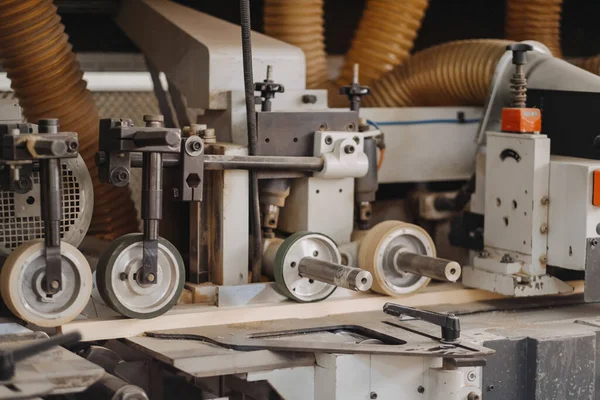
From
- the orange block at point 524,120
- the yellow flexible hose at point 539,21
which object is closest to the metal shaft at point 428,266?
the orange block at point 524,120

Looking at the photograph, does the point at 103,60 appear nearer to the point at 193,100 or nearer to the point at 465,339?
the point at 193,100

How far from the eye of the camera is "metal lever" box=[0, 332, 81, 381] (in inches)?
67.9

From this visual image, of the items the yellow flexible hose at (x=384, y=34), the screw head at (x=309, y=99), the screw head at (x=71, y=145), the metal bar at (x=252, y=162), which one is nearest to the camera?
the screw head at (x=71, y=145)

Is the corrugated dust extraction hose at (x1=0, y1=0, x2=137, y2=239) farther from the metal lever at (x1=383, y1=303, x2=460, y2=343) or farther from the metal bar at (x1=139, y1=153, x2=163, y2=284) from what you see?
the metal lever at (x1=383, y1=303, x2=460, y2=343)

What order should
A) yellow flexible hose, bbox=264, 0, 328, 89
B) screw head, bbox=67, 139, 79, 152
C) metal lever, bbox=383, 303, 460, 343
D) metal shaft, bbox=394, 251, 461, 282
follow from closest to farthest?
screw head, bbox=67, 139, 79, 152
metal lever, bbox=383, 303, 460, 343
metal shaft, bbox=394, 251, 461, 282
yellow flexible hose, bbox=264, 0, 328, 89

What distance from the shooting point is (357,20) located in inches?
146

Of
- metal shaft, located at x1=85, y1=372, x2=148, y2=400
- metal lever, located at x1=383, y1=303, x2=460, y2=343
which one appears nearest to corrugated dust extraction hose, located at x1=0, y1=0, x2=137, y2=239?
metal shaft, located at x1=85, y1=372, x2=148, y2=400

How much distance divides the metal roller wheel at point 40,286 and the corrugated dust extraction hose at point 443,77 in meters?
1.21

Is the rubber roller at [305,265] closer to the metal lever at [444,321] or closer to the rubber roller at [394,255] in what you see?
the rubber roller at [394,255]

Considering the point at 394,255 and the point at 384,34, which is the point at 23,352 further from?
the point at 384,34

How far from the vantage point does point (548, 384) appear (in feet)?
7.43

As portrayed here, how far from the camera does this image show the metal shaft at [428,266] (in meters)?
2.34

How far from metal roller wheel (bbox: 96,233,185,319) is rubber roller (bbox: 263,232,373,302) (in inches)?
9.8

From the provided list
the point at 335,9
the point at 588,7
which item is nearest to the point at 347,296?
the point at 335,9
